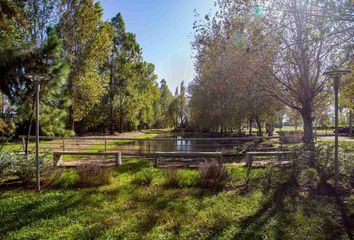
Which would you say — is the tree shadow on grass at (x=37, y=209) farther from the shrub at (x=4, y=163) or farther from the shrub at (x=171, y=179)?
Answer: the shrub at (x=171, y=179)

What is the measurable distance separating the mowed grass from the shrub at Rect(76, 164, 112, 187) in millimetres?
280

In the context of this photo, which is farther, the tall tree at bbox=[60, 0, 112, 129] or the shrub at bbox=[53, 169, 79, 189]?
the tall tree at bbox=[60, 0, 112, 129]

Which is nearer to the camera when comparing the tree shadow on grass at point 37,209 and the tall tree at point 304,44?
the tree shadow on grass at point 37,209

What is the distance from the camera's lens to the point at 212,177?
6.25 m

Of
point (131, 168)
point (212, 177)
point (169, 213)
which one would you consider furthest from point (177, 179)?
point (131, 168)

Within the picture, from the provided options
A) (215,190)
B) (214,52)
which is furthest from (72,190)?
(214,52)

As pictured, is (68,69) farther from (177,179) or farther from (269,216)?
(269,216)

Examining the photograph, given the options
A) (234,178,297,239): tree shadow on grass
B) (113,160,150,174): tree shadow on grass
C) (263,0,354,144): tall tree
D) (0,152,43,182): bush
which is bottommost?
(234,178,297,239): tree shadow on grass

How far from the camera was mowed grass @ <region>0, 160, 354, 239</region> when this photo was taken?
3.79 meters

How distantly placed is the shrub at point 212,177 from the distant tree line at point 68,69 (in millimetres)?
4763

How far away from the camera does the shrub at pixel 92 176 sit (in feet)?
20.6

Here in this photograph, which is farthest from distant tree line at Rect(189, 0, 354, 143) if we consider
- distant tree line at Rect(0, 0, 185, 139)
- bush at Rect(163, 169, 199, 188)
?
distant tree line at Rect(0, 0, 185, 139)

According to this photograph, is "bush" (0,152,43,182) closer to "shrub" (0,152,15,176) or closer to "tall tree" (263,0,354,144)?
"shrub" (0,152,15,176)

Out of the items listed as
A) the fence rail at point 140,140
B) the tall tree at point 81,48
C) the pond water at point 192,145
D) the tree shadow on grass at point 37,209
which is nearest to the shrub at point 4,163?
the tree shadow on grass at point 37,209
